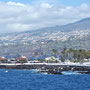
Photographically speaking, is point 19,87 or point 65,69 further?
point 65,69

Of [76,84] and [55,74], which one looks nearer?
[76,84]

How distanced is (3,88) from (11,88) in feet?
5.24

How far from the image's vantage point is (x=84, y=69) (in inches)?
7126

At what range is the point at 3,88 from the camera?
10388 cm

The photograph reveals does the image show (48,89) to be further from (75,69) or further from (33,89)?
(75,69)

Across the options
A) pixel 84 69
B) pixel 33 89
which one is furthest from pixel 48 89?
pixel 84 69

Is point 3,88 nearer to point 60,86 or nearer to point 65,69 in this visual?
point 60,86

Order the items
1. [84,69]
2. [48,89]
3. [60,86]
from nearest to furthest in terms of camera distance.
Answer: [48,89]
[60,86]
[84,69]

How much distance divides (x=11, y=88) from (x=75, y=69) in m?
79.9

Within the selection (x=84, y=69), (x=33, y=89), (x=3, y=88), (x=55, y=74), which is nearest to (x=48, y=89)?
(x=33, y=89)

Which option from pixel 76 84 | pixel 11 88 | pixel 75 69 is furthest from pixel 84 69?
pixel 11 88

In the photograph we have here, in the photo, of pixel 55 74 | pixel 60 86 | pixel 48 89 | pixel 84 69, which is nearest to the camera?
pixel 48 89

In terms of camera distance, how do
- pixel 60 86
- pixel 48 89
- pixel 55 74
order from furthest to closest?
pixel 55 74 < pixel 60 86 < pixel 48 89

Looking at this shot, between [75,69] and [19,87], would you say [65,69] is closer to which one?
[75,69]
